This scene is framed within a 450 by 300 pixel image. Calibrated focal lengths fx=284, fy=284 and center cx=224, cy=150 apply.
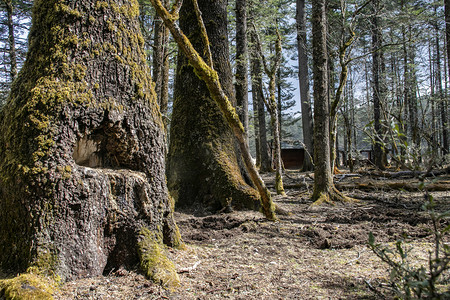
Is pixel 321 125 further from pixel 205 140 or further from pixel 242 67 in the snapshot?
pixel 242 67

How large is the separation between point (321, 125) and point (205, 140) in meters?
2.83

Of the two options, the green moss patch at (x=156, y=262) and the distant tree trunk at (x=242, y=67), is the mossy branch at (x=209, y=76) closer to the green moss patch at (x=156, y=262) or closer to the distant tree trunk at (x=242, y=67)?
the green moss patch at (x=156, y=262)

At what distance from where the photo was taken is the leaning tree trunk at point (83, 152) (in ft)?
7.50

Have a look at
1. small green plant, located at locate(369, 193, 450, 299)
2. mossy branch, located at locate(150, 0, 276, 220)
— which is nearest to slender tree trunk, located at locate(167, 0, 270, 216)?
mossy branch, located at locate(150, 0, 276, 220)

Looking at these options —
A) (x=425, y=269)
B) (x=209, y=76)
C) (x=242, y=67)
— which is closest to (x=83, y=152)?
(x=209, y=76)

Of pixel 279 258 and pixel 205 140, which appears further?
pixel 205 140

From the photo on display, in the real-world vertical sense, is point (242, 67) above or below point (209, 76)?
above

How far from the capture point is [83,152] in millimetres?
2701

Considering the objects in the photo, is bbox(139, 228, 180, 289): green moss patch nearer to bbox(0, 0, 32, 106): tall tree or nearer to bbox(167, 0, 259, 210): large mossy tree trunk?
bbox(167, 0, 259, 210): large mossy tree trunk

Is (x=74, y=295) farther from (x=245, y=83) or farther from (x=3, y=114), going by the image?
(x=245, y=83)

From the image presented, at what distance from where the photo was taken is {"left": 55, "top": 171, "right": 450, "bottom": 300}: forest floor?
2359mm

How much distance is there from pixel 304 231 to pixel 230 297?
7.09 feet

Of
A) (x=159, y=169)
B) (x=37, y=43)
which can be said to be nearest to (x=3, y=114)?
(x=37, y=43)

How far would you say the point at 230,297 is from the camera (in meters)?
2.34
